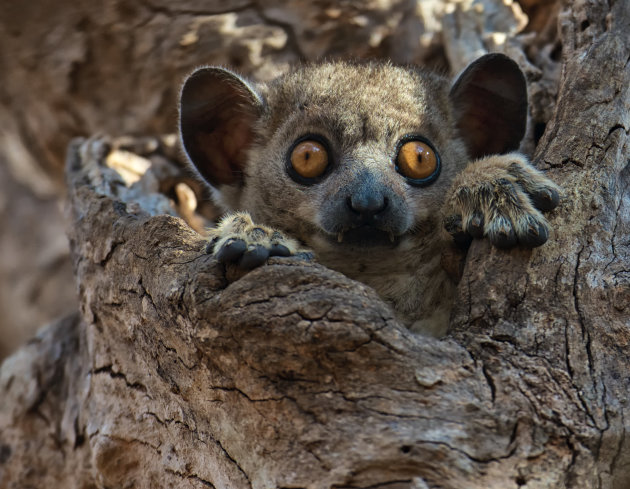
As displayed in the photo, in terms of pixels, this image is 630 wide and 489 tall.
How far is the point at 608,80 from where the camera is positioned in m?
3.45

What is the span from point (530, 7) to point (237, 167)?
2253mm

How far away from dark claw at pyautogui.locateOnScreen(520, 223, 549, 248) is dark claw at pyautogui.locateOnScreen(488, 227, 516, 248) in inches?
1.5

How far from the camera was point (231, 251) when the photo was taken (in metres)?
2.80

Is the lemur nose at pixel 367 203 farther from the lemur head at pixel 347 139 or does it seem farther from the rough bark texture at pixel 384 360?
the rough bark texture at pixel 384 360

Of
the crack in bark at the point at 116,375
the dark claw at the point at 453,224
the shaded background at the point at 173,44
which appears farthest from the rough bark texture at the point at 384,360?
the shaded background at the point at 173,44

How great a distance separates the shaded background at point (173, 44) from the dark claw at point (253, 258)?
2540 millimetres

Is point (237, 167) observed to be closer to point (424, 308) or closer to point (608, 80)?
point (424, 308)

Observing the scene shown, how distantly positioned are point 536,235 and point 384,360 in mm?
820

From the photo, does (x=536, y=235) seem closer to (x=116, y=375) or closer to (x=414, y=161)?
(x=414, y=161)

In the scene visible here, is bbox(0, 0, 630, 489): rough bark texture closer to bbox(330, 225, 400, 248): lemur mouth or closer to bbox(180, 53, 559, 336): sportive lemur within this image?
bbox(180, 53, 559, 336): sportive lemur

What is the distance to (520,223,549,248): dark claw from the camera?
2941 mm

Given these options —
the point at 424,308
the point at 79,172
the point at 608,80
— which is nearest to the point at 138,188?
the point at 79,172

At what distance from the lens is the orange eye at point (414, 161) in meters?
3.91

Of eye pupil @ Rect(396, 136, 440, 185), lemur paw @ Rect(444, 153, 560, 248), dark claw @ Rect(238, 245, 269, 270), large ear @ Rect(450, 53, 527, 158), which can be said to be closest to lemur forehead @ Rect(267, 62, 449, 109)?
large ear @ Rect(450, 53, 527, 158)
